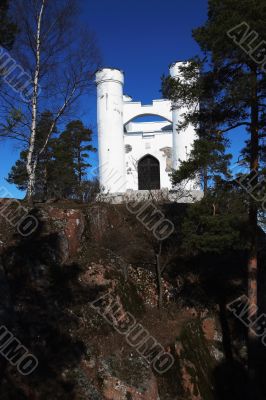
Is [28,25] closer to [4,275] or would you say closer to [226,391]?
[4,275]

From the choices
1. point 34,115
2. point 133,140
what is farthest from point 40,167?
point 34,115

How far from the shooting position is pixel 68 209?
42.7 ft

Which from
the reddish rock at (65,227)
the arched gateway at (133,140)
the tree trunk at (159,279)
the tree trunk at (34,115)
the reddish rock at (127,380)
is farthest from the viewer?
the arched gateway at (133,140)

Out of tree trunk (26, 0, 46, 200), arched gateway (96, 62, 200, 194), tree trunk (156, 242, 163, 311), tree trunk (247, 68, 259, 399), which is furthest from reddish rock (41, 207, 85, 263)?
arched gateway (96, 62, 200, 194)

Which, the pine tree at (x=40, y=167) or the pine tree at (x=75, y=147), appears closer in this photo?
the pine tree at (x=40, y=167)

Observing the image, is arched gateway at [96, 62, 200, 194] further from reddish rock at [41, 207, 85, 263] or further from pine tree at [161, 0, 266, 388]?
pine tree at [161, 0, 266, 388]

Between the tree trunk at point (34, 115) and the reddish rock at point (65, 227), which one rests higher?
the tree trunk at point (34, 115)

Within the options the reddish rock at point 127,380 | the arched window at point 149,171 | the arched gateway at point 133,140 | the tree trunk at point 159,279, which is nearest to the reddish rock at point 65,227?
the tree trunk at point 159,279

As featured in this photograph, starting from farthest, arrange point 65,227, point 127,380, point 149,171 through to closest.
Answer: point 149,171 → point 65,227 → point 127,380

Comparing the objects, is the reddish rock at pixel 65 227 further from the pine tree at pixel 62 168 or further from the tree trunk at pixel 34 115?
the pine tree at pixel 62 168

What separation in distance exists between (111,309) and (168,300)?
2764mm

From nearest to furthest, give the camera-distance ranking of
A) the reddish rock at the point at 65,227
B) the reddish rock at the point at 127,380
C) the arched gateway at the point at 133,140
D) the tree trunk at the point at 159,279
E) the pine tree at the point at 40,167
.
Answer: the reddish rock at the point at 127,380 < the reddish rock at the point at 65,227 < the tree trunk at the point at 159,279 < the pine tree at the point at 40,167 < the arched gateway at the point at 133,140

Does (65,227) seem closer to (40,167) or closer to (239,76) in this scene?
(239,76)

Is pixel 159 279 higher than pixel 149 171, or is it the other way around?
pixel 149 171
